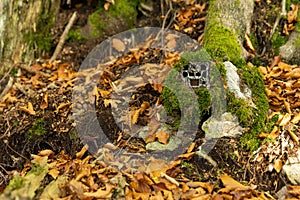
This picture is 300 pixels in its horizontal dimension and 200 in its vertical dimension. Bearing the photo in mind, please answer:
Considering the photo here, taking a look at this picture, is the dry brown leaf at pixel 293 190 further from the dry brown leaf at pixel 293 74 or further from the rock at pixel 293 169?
the dry brown leaf at pixel 293 74

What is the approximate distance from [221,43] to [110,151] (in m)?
1.78

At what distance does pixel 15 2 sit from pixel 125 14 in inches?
62.1

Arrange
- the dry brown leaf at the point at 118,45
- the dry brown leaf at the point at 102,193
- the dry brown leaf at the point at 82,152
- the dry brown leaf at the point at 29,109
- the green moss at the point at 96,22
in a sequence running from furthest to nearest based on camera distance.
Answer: the green moss at the point at 96,22 → the dry brown leaf at the point at 118,45 → the dry brown leaf at the point at 29,109 → the dry brown leaf at the point at 82,152 → the dry brown leaf at the point at 102,193

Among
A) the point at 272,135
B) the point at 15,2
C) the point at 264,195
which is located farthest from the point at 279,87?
the point at 15,2

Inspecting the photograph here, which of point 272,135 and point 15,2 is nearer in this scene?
point 272,135

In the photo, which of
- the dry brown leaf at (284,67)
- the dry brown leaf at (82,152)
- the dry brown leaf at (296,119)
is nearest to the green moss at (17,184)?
the dry brown leaf at (82,152)

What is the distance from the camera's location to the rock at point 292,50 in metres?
5.31

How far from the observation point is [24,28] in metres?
5.97

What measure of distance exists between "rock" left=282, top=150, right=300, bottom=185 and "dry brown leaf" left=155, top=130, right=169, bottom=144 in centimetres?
108

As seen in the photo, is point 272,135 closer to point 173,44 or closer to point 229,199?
point 229,199

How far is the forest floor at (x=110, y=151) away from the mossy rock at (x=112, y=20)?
8.4 inches

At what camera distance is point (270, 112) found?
172 inches

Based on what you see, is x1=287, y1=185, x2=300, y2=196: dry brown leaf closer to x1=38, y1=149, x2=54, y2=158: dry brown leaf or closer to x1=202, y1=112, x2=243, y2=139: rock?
x1=202, y1=112, x2=243, y2=139: rock

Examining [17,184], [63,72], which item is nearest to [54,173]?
[17,184]
